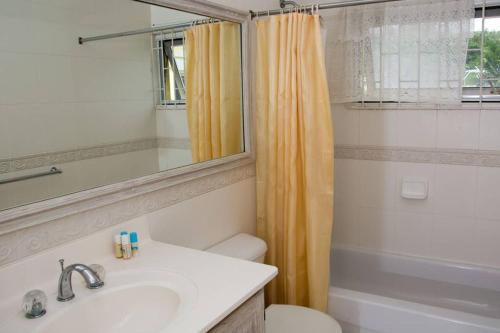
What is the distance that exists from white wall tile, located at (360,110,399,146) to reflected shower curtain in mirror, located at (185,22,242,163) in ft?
2.89

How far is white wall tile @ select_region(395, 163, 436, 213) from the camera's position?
2691 mm

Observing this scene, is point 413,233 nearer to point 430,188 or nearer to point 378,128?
point 430,188

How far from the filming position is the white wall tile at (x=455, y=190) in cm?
261

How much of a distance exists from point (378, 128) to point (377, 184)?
0.37 meters

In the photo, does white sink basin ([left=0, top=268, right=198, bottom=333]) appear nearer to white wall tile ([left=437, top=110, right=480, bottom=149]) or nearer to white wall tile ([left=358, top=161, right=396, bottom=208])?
white wall tile ([left=358, top=161, right=396, bottom=208])

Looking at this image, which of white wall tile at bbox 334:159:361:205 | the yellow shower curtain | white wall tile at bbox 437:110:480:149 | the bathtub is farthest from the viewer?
white wall tile at bbox 334:159:361:205

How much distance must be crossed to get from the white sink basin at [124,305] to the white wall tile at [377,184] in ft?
5.88

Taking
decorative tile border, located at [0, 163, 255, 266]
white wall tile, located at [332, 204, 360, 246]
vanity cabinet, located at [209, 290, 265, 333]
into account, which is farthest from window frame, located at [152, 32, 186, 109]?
white wall tile, located at [332, 204, 360, 246]

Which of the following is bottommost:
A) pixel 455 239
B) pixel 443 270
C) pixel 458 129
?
pixel 443 270

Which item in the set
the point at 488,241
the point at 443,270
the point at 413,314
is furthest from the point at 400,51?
the point at 413,314

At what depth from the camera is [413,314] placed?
2070 mm

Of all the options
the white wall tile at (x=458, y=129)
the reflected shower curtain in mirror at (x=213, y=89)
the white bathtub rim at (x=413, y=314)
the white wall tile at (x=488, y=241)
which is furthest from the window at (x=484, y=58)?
the reflected shower curtain in mirror at (x=213, y=89)

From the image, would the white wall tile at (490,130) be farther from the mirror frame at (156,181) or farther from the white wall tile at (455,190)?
the mirror frame at (156,181)

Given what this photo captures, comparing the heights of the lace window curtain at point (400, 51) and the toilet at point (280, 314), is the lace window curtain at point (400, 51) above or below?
above
